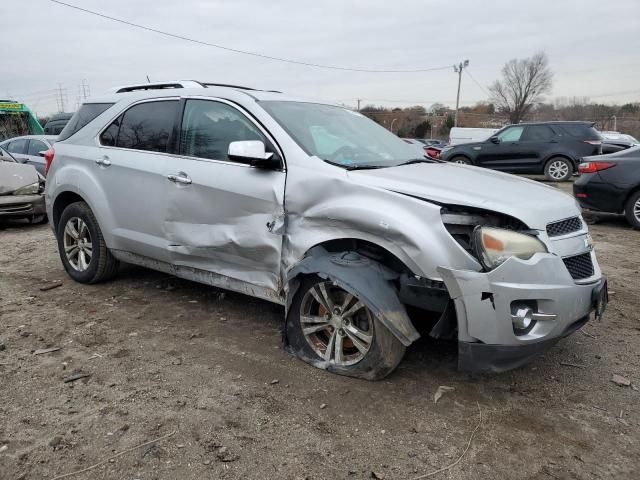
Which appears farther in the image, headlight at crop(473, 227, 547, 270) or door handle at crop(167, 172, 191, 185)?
door handle at crop(167, 172, 191, 185)

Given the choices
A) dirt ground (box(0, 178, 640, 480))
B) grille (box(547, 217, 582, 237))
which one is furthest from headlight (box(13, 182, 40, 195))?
grille (box(547, 217, 582, 237))

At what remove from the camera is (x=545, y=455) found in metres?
2.52

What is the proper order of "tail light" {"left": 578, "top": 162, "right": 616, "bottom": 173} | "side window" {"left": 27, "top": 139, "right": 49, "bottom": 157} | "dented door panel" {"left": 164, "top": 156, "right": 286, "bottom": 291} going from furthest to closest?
"side window" {"left": 27, "top": 139, "right": 49, "bottom": 157}, "tail light" {"left": 578, "top": 162, "right": 616, "bottom": 173}, "dented door panel" {"left": 164, "top": 156, "right": 286, "bottom": 291}

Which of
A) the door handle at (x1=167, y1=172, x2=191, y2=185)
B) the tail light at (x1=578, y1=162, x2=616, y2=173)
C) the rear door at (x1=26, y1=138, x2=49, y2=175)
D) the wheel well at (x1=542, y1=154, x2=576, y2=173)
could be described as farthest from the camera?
the wheel well at (x1=542, y1=154, x2=576, y2=173)

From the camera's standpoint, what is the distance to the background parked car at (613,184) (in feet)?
26.0

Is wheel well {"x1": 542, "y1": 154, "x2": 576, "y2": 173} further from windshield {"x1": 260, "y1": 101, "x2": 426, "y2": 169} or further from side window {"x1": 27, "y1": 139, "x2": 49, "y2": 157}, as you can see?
side window {"x1": 27, "y1": 139, "x2": 49, "y2": 157}

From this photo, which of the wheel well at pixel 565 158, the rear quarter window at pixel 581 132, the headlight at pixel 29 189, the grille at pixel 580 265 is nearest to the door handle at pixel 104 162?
the grille at pixel 580 265

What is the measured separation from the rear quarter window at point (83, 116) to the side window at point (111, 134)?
0.25 meters

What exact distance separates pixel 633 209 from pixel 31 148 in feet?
40.0

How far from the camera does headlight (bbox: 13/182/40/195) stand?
28.2 ft

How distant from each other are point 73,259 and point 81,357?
188cm

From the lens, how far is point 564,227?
3078 millimetres

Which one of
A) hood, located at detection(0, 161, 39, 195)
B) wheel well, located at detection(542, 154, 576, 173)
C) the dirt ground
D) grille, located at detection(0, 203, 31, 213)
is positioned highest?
hood, located at detection(0, 161, 39, 195)

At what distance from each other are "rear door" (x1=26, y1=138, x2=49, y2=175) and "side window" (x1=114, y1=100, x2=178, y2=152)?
27.1 feet
